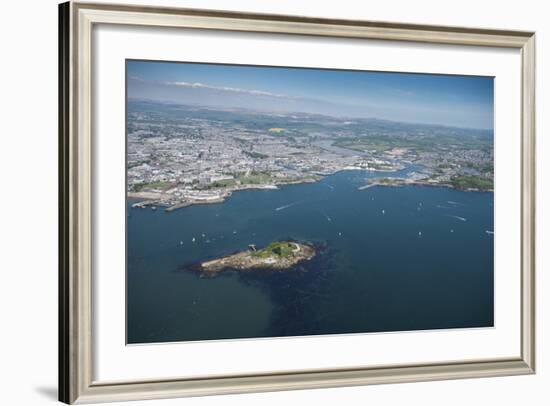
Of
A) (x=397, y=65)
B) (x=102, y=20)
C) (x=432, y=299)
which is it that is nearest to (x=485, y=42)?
(x=397, y=65)

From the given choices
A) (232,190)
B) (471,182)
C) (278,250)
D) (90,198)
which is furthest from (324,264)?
(90,198)

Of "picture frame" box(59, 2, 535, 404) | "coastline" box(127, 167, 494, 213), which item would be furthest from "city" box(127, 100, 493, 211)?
"picture frame" box(59, 2, 535, 404)

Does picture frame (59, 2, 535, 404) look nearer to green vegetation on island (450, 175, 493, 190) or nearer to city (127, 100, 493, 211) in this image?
city (127, 100, 493, 211)

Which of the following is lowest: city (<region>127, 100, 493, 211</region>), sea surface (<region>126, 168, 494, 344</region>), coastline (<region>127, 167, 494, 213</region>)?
sea surface (<region>126, 168, 494, 344</region>)

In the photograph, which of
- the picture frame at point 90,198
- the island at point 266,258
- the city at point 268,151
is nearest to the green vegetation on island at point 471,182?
the city at point 268,151

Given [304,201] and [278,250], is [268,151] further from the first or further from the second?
[278,250]

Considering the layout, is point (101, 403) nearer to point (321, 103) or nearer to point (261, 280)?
point (261, 280)
